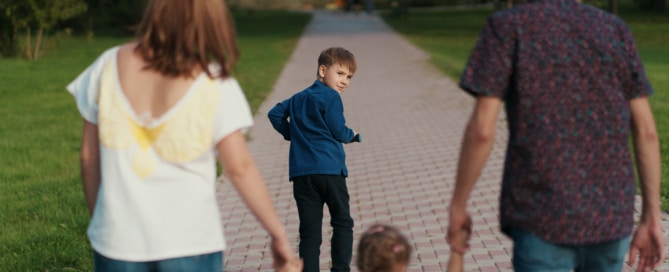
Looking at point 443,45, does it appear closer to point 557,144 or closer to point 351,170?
point 351,170

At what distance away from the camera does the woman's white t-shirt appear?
2785mm

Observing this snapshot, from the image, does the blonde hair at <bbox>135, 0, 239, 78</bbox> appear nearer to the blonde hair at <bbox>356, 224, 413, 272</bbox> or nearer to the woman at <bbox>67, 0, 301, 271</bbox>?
the woman at <bbox>67, 0, 301, 271</bbox>

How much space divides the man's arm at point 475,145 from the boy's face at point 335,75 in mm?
1920

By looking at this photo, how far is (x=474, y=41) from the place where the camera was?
3325 cm

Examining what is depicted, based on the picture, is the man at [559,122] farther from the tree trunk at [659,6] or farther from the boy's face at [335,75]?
the tree trunk at [659,6]

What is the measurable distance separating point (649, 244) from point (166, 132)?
147cm

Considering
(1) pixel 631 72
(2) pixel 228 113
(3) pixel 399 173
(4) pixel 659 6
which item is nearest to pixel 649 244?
(1) pixel 631 72

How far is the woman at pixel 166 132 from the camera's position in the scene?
109 inches

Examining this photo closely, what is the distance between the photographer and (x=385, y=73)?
71.5ft

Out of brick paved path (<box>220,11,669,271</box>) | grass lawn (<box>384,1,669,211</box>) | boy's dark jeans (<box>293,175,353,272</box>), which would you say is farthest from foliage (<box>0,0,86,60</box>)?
boy's dark jeans (<box>293,175,353,272</box>)

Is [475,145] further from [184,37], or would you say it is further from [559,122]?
[184,37]

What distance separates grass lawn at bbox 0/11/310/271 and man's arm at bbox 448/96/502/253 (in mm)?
785

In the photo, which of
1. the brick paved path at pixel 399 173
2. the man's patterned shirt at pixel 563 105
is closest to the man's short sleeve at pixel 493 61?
the man's patterned shirt at pixel 563 105

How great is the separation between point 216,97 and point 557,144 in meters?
0.92
